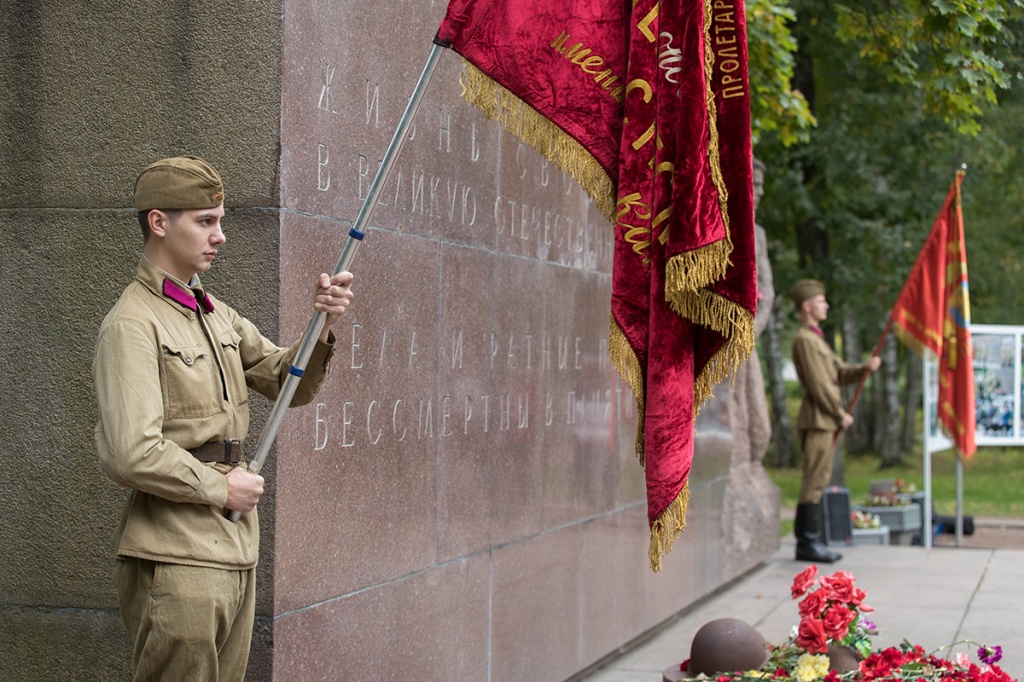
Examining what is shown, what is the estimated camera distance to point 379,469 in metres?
5.00

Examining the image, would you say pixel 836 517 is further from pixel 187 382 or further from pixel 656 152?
pixel 187 382

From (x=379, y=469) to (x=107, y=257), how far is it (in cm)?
124

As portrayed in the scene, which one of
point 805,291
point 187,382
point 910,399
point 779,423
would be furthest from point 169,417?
point 910,399

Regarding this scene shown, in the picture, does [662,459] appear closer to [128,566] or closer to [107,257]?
[128,566]

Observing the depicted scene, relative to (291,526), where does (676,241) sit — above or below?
above

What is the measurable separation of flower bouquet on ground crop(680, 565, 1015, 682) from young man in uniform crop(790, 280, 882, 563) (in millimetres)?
6379

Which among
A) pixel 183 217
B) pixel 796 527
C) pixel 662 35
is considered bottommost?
pixel 796 527

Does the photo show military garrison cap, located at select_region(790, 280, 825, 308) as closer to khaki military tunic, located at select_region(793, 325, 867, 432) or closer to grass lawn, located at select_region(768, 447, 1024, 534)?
khaki military tunic, located at select_region(793, 325, 867, 432)

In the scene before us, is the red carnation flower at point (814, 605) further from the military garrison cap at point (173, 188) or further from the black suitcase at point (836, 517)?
the black suitcase at point (836, 517)

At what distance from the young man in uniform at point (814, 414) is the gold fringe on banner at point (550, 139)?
767 cm

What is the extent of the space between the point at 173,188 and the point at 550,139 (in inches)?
55.1

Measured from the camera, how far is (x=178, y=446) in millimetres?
3236

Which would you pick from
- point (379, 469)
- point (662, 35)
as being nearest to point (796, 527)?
point (379, 469)

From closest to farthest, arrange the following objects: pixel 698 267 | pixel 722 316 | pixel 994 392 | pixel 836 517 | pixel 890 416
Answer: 1. pixel 698 267
2. pixel 722 316
3. pixel 836 517
4. pixel 994 392
5. pixel 890 416
